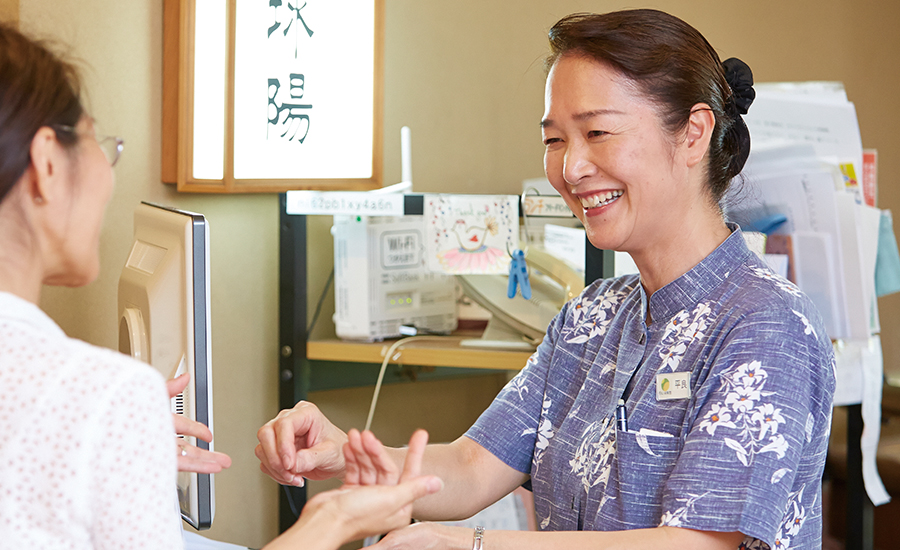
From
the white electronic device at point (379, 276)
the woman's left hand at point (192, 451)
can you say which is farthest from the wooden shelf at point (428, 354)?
the woman's left hand at point (192, 451)

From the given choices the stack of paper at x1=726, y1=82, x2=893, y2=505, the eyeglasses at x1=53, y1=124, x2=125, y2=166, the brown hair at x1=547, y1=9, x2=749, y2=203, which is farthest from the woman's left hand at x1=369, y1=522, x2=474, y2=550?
the stack of paper at x1=726, y1=82, x2=893, y2=505

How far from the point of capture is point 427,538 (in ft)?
3.36

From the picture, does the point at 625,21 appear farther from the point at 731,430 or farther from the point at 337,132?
the point at 337,132

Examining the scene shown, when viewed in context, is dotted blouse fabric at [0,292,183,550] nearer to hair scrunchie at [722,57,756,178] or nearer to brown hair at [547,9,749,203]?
brown hair at [547,9,749,203]

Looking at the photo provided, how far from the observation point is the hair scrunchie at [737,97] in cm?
129

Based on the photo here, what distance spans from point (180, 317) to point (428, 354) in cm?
87

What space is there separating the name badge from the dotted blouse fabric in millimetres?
708

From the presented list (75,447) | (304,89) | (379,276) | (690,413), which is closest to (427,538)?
(690,413)

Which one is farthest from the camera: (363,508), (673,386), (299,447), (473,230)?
(473,230)

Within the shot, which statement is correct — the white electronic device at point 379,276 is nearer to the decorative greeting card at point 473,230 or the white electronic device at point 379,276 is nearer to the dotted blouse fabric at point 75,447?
the decorative greeting card at point 473,230

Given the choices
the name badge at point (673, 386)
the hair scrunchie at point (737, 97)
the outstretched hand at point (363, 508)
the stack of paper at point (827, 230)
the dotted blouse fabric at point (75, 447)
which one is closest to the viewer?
the dotted blouse fabric at point (75, 447)

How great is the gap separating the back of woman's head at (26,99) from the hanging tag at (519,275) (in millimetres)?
1310

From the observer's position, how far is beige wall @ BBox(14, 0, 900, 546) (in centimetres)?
168

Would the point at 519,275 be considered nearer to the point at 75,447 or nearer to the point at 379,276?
the point at 379,276
